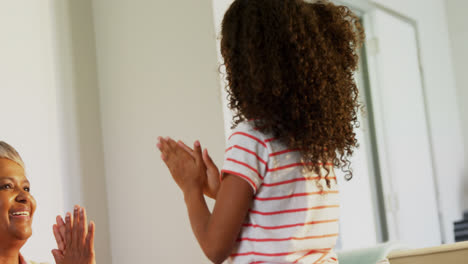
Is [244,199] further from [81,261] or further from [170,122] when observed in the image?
[170,122]

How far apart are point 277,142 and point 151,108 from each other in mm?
1369

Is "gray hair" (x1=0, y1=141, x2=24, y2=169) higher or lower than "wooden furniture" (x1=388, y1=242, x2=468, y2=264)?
higher

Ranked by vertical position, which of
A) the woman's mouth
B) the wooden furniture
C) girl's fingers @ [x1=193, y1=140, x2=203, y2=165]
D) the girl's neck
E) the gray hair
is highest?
the gray hair

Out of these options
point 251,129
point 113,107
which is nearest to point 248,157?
point 251,129

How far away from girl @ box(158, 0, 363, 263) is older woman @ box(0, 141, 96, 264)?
1.05 feet

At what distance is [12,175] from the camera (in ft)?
4.75

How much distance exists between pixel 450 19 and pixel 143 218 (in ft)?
12.5

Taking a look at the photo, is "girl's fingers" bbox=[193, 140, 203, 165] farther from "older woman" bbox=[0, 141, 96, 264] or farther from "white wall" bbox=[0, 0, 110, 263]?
"white wall" bbox=[0, 0, 110, 263]

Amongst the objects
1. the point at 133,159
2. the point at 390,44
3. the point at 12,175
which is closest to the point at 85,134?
the point at 133,159

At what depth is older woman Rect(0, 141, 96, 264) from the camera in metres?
1.38

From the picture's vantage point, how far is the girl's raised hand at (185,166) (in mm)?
1271

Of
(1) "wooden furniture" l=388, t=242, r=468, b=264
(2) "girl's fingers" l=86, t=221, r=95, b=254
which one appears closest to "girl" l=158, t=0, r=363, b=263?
(2) "girl's fingers" l=86, t=221, r=95, b=254

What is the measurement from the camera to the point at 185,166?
1290 millimetres

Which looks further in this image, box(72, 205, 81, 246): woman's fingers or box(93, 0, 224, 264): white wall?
box(93, 0, 224, 264): white wall
